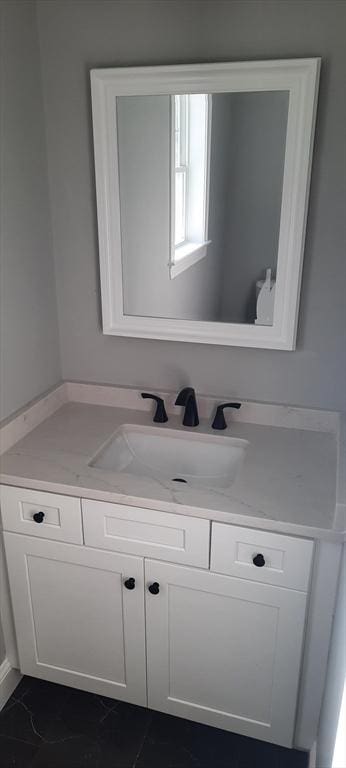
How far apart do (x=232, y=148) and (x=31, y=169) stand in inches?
24.9

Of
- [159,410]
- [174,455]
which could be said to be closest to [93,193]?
[159,410]

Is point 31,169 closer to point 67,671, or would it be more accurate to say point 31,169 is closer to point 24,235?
point 24,235

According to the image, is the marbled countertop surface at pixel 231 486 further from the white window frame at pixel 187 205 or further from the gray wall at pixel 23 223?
the white window frame at pixel 187 205

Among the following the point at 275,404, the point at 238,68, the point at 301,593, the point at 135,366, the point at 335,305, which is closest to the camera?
the point at 301,593

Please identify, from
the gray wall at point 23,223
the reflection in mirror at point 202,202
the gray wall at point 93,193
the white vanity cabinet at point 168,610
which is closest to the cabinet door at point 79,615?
the white vanity cabinet at point 168,610

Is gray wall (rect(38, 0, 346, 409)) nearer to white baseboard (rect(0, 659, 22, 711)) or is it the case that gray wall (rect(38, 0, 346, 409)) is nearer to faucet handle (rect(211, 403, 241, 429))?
faucet handle (rect(211, 403, 241, 429))

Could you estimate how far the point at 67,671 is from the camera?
1.80 meters

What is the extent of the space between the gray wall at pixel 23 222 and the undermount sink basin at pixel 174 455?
1.16 feet

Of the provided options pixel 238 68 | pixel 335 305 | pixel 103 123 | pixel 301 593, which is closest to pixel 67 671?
pixel 301 593

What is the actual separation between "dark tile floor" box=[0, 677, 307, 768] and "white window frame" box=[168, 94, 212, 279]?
4.72 ft

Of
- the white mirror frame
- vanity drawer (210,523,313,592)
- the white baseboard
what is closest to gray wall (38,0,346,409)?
the white mirror frame

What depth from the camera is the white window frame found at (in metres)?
1.64

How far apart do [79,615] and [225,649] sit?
0.46 m

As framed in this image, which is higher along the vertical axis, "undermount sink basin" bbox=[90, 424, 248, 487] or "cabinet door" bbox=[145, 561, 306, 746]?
"undermount sink basin" bbox=[90, 424, 248, 487]
